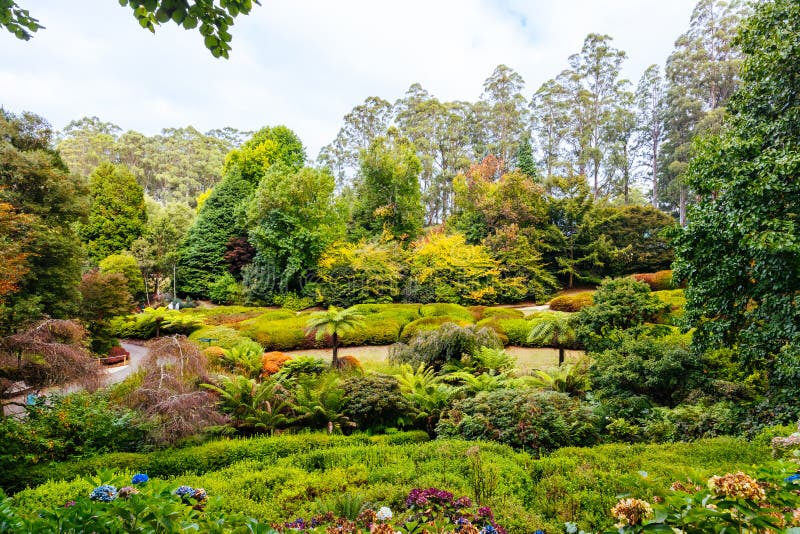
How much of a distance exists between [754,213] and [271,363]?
9.71 metres

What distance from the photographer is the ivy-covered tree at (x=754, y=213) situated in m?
5.12

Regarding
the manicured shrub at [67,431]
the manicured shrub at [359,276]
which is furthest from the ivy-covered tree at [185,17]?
the manicured shrub at [359,276]

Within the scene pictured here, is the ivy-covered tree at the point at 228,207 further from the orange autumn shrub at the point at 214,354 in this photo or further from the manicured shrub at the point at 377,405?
the manicured shrub at the point at 377,405

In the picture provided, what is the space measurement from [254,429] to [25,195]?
8.46m

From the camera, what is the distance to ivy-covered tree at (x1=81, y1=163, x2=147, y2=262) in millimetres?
20672

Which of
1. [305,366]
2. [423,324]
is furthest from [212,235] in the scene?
[305,366]

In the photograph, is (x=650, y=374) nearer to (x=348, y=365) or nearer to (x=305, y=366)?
(x=348, y=365)

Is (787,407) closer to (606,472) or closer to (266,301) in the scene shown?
(606,472)

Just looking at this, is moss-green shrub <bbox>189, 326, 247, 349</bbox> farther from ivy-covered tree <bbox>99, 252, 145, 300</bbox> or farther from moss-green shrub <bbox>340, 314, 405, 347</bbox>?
ivy-covered tree <bbox>99, 252, 145, 300</bbox>

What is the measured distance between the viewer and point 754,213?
17.3ft

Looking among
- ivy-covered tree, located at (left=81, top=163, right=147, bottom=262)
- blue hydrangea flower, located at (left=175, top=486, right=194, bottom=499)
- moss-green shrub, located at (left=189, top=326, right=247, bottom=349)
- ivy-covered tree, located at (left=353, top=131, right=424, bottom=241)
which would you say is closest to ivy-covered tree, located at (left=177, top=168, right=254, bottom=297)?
ivy-covered tree, located at (left=81, top=163, right=147, bottom=262)

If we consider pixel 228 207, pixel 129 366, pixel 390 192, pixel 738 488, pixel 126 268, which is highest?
pixel 390 192

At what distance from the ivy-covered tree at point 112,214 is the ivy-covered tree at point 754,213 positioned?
2396 cm

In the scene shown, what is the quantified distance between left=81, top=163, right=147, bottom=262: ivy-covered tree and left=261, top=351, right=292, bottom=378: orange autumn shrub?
15147mm
